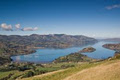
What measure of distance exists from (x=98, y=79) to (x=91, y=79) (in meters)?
1.08

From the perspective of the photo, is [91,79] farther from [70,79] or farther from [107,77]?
[70,79]

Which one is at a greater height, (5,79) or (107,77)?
(107,77)

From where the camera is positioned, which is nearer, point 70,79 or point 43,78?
point 70,79

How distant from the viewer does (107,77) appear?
2200cm

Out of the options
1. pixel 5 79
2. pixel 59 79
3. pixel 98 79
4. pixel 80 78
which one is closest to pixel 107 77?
pixel 98 79

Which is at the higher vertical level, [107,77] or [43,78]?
[107,77]

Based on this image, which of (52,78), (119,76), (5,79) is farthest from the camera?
(5,79)

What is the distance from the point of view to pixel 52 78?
101 ft

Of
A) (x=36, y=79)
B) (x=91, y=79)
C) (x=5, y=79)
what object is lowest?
(x=5, y=79)

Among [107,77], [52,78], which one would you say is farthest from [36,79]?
[107,77]

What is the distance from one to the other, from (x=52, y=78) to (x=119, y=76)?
44.7 feet

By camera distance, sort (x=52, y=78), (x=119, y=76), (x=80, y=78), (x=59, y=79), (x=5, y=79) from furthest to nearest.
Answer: (x=5, y=79)
(x=52, y=78)
(x=59, y=79)
(x=80, y=78)
(x=119, y=76)

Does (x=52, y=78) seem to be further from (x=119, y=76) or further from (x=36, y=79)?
(x=119, y=76)

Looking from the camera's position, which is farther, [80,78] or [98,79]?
[80,78]
